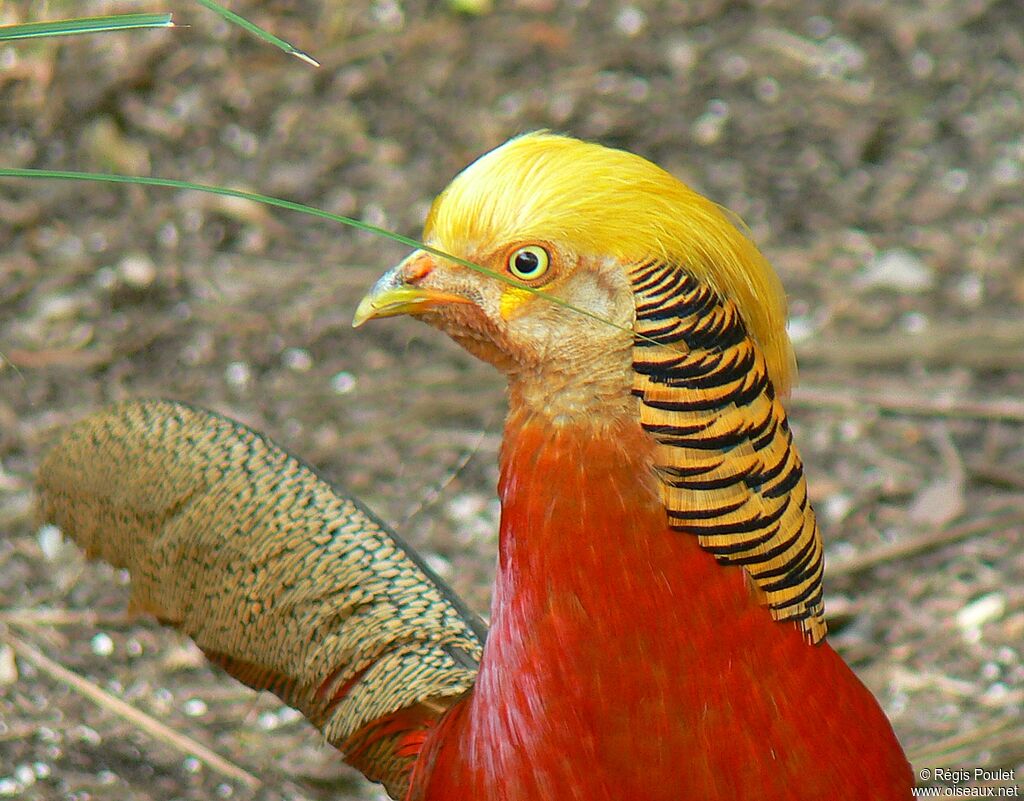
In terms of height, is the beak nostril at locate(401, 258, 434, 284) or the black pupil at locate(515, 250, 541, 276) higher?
the black pupil at locate(515, 250, 541, 276)

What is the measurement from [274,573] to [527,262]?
1.13 metres

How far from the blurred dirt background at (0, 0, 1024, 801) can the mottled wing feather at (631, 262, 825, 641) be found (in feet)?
5.46

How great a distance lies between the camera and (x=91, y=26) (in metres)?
1.39

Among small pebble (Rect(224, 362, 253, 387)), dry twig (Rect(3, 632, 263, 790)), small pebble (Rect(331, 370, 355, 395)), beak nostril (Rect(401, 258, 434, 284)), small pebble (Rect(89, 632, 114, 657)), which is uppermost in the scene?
small pebble (Rect(331, 370, 355, 395))

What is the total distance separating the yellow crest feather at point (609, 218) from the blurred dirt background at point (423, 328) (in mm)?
1755

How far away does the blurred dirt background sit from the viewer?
11.6 feet

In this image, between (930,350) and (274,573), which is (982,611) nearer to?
(930,350)

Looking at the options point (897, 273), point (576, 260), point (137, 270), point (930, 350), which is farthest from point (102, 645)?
point (897, 273)

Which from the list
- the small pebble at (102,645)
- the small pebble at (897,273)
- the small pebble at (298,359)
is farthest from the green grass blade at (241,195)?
the small pebble at (897,273)

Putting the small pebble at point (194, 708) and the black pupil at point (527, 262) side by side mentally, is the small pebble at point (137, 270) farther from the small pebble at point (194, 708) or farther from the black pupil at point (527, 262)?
the black pupil at point (527, 262)

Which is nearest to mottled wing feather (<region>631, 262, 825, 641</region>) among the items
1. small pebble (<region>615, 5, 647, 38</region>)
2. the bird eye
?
the bird eye

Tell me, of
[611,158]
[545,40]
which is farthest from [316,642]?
[545,40]

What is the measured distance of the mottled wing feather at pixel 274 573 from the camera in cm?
269

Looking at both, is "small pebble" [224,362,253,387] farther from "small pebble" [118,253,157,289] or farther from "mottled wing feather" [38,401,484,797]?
"mottled wing feather" [38,401,484,797]
